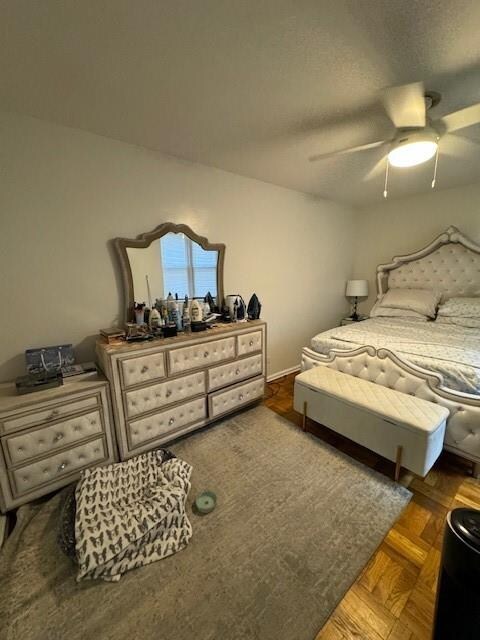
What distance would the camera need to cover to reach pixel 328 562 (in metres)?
1.23

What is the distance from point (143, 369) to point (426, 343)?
2.40 metres

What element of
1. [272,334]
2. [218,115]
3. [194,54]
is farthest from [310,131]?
[272,334]

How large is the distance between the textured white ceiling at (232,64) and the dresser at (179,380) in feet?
4.80

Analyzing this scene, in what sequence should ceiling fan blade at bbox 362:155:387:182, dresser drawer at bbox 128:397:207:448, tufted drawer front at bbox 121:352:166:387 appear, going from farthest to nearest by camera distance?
ceiling fan blade at bbox 362:155:387:182 < dresser drawer at bbox 128:397:207:448 < tufted drawer front at bbox 121:352:166:387

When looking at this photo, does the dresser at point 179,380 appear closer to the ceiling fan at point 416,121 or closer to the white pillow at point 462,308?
the ceiling fan at point 416,121

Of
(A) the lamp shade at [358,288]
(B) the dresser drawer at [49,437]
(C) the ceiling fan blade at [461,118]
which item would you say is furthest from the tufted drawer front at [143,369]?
(A) the lamp shade at [358,288]

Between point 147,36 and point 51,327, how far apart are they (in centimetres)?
172

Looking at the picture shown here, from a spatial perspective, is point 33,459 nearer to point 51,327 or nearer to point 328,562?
point 51,327

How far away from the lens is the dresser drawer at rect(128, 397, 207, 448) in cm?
182

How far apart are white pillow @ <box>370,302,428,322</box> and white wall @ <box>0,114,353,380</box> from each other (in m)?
1.83

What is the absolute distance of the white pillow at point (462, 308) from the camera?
276 centimetres

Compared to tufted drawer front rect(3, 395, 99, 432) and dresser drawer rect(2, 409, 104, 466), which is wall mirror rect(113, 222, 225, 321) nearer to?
tufted drawer front rect(3, 395, 99, 432)

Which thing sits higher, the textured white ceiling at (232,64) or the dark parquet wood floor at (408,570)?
the textured white ceiling at (232,64)

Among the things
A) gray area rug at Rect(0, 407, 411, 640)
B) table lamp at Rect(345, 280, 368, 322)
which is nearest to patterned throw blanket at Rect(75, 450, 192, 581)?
gray area rug at Rect(0, 407, 411, 640)
